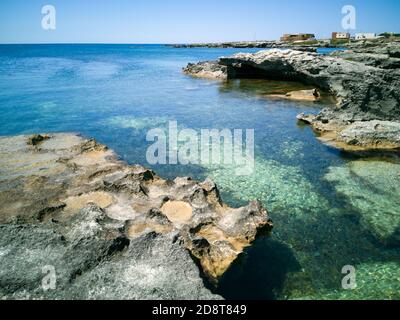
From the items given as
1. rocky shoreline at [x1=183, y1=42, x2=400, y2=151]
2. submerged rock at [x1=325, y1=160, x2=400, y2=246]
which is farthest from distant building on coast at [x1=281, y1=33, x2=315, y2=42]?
submerged rock at [x1=325, y1=160, x2=400, y2=246]

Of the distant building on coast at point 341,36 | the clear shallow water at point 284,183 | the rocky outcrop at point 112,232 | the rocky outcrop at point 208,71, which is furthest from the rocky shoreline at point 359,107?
the distant building on coast at point 341,36

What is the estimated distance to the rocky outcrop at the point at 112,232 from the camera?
482 centimetres

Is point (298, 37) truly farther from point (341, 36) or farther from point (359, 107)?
point (359, 107)

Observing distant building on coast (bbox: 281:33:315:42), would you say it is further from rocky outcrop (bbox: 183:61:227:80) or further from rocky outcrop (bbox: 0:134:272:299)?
rocky outcrop (bbox: 0:134:272:299)

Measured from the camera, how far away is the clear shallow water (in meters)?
6.73

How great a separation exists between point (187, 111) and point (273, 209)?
13.2 meters

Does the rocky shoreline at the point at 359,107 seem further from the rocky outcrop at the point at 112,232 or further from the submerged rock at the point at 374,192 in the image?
the rocky outcrop at the point at 112,232

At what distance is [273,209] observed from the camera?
364 inches

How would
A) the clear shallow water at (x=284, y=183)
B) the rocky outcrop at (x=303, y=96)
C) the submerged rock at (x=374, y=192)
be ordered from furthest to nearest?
the rocky outcrop at (x=303, y=96) → the submerged rock at (x=374, y=192) → the clear shallow water at (x=284, y=183)

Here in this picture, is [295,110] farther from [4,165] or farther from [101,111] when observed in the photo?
[4,165]

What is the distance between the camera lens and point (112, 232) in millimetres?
5926

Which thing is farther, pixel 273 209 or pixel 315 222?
pixel 273 209

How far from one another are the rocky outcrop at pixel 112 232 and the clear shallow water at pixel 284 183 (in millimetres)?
1044
